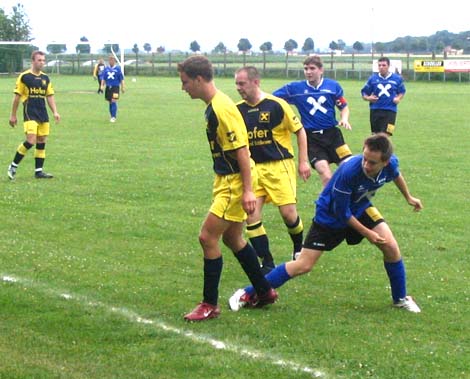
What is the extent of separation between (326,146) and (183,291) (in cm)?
390

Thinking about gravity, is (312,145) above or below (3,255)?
above

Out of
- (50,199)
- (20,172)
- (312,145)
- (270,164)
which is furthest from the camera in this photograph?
(20,172)

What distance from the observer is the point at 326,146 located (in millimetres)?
10820

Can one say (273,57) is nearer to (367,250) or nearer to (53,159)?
(53,159)

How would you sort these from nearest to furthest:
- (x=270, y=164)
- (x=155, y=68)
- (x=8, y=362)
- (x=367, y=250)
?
1. (x=8, y=362)
2. (x=270, y=164)
3. (x=367, y=250)
4. (x=155, y=68)

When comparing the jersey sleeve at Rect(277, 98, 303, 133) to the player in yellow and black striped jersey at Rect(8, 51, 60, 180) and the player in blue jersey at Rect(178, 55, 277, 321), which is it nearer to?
the player in blue jersey at Rect(178, 55, 277, 321)

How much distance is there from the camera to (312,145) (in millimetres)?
10859

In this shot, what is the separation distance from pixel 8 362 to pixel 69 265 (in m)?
2.74

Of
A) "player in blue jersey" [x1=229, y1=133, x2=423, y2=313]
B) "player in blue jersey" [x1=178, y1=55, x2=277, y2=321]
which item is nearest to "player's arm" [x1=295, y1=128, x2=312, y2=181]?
"player in blue jersey" [x1=229, y1=133, x2=423, y2=313]

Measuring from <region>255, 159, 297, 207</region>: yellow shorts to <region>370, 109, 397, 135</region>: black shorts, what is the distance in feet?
29.2

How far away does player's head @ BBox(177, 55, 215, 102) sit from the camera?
20.9 feet

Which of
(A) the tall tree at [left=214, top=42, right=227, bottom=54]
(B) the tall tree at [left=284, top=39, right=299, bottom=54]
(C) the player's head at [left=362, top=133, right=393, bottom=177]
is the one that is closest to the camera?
(C) the player's head at [left=362, top=133, right=393, bottom=177]

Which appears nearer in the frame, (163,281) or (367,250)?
(163,281)

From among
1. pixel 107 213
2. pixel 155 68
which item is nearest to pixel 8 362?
pixel 107 213
